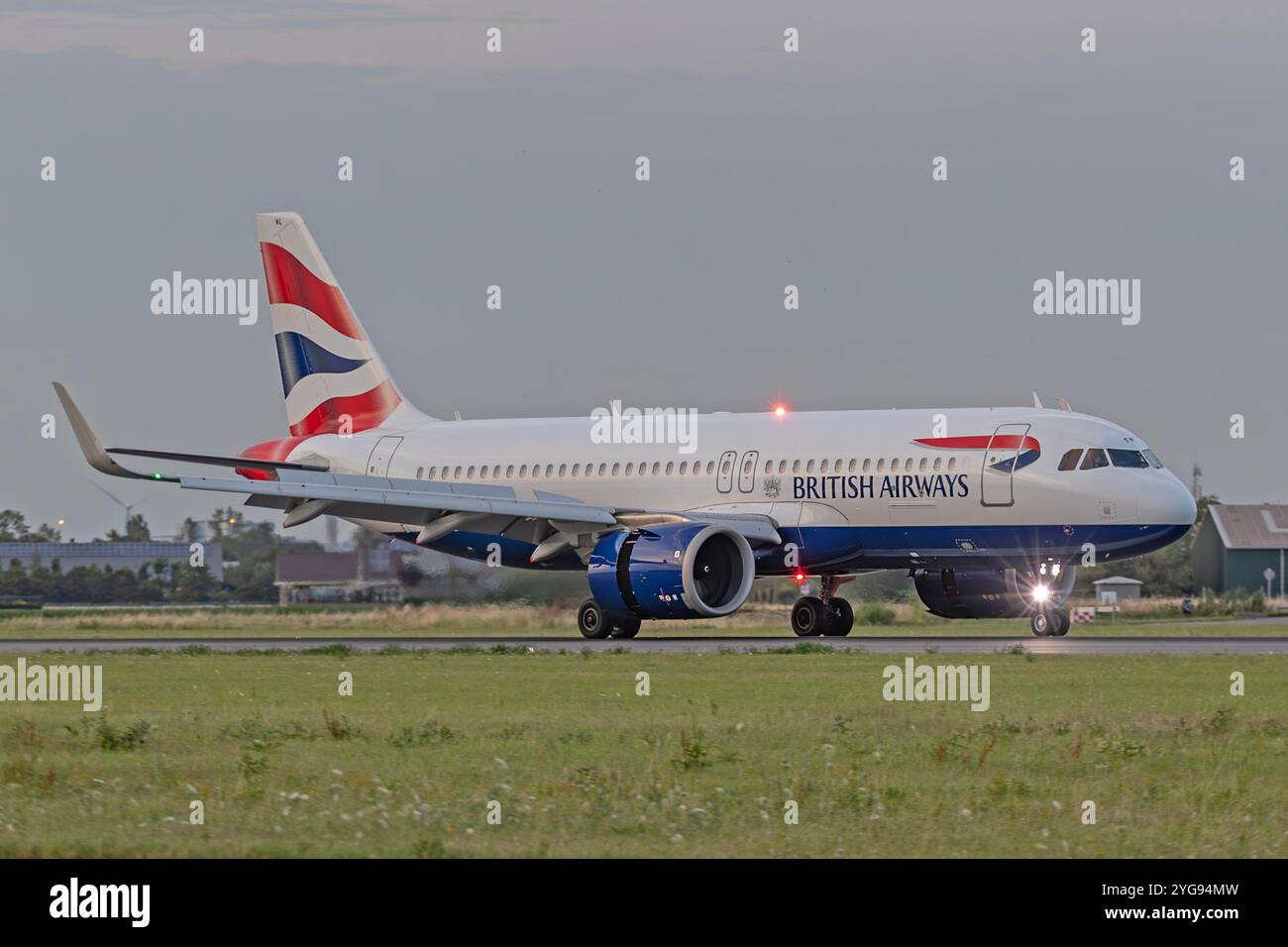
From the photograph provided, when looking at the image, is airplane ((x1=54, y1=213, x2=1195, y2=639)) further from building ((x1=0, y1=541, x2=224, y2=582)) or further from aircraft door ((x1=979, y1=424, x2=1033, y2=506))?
building ((x1=0, y1=541, x2=224, y2=582))

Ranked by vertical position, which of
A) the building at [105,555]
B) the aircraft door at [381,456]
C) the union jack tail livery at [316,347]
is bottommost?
the building at [105,555]

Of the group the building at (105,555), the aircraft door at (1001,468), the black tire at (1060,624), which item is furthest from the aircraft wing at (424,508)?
the building at (105,555)

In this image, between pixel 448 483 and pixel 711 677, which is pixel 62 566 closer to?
pixel 448 483

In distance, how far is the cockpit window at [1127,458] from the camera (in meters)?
37.5

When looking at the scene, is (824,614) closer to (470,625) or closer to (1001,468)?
(1001,468)

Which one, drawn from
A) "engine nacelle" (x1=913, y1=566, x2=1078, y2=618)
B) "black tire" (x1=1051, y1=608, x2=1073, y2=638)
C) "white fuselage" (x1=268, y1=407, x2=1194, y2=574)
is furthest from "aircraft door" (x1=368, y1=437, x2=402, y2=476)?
"black tire" (x1=1051, y1=608, x2=1073, y2=638)

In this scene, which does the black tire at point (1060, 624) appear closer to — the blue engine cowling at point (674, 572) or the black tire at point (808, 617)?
the black tire at point (808, 617)

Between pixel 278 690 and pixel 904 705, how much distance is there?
845 centimetres

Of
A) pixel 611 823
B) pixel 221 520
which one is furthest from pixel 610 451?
pixel 221 520

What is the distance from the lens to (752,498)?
40875 mm

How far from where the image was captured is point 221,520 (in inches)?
3157

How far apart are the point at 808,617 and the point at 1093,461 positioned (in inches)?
281

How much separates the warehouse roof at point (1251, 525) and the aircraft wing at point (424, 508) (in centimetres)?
5495
